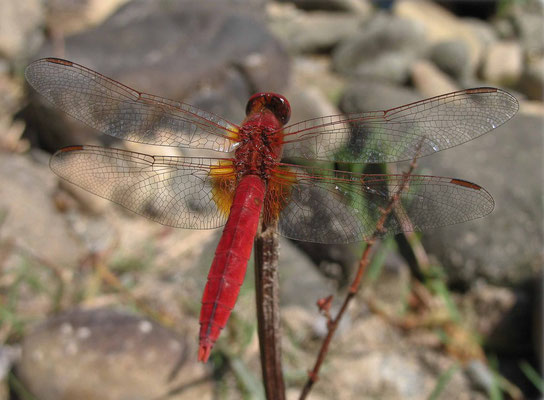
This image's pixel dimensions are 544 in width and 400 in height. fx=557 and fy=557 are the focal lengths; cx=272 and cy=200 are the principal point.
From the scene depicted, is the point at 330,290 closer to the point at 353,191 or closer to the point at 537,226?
the point at 537,226

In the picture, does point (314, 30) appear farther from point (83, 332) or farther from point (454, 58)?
point (83, 332)

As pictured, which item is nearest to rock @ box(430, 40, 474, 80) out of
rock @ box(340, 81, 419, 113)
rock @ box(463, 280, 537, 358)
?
rock @ box(340, 81, 419, 113)

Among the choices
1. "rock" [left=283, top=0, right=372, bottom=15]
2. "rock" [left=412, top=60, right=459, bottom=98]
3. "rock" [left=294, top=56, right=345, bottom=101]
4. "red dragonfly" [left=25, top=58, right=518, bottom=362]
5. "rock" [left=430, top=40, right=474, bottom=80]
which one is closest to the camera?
"red dragonfly" [left=25, top=58, right=518, bottom=362]

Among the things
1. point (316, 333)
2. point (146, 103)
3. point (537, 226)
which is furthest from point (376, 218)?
point (537, 226)

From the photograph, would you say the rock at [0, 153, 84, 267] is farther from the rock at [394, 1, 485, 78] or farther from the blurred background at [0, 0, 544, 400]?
the rock at [394, 1, 485, 78]

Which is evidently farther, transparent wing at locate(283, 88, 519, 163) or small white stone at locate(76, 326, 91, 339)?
small white stone at locate(76, 326, 91, 339)

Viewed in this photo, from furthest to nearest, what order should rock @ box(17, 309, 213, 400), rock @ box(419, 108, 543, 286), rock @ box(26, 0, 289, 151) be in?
rock @ box(26, 0, 289, 151) → rock @ box(419, 108, 543, 286) → rock @ box(17, 309, 213, 400)

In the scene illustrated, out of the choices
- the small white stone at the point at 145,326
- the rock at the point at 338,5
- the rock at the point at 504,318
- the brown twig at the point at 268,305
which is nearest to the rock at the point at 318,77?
the rock at the point at 338,5

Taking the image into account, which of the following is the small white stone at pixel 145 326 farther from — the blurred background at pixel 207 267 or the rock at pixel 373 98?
the rock at pixel 373 98
